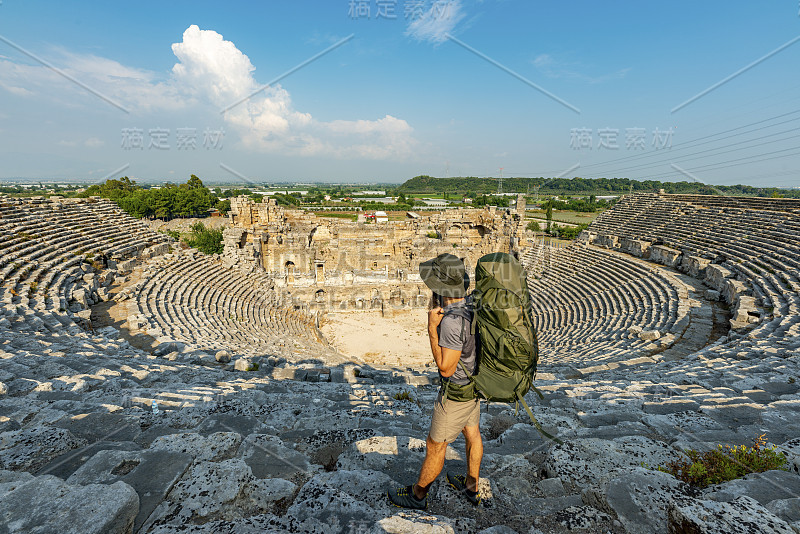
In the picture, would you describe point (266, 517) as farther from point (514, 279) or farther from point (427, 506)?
point (514, 279)

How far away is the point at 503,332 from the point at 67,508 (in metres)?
2.87

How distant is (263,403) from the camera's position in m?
4.68

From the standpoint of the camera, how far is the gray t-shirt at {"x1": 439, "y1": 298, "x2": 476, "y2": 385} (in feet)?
9.09

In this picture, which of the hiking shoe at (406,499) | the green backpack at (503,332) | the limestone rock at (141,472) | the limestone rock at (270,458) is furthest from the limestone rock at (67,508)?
the green backpack at (503,332)

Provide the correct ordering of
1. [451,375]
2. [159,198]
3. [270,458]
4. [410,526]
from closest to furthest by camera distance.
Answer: [410,526] → [451,375] → [270,458] → [159,198]

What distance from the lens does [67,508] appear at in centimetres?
188

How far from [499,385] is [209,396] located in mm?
4274

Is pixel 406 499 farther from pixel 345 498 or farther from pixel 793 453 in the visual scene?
pixel 793 453

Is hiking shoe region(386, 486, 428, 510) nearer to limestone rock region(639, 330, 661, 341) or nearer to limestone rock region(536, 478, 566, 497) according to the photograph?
limestone rock region(536, 478, 566, 497)

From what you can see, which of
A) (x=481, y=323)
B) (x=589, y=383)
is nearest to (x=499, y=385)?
(x=481, y=323)

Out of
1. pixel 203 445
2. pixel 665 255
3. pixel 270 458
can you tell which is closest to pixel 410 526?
pixel 270 458

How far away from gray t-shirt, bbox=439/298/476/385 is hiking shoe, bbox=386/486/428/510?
910 mm

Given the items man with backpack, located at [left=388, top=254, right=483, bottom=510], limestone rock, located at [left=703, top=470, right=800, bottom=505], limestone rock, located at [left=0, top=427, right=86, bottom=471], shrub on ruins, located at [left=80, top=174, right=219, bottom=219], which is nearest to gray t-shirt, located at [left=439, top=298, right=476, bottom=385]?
man with backpack, located at [left=388, top=254, right=483, bottom=510]

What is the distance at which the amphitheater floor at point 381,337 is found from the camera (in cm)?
1571
